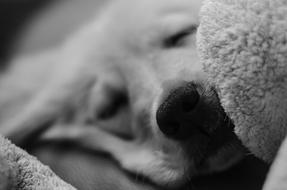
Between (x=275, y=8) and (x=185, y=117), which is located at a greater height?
(x=275, y=8)

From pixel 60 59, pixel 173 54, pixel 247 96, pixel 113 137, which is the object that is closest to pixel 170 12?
pixel 173 54

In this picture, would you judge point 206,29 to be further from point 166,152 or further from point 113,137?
point 113,137

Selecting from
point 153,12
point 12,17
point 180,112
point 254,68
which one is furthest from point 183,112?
point 12,17

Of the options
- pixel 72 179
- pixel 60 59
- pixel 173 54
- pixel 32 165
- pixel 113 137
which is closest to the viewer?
pixel 32 165

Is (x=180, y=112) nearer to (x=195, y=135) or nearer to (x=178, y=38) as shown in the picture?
(x=195, y=135)

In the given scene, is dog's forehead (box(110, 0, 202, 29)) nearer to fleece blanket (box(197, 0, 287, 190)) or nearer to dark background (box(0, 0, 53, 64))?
fleece blanket (box(197, 0, 287, 190))

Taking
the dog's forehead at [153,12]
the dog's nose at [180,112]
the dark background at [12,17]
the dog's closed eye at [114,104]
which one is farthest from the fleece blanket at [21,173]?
the dark background at [12,17]
